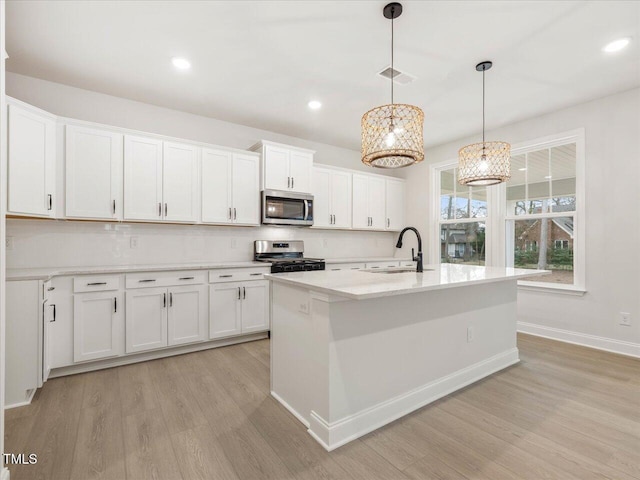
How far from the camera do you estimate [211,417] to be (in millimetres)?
2125

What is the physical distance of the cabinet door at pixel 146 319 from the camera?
304 centimetres

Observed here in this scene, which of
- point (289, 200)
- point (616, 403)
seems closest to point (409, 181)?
point (289, 200)

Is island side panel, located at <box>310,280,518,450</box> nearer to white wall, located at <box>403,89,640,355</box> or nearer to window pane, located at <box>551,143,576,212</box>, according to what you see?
white wall, located at <box>403,89,640,355</box>

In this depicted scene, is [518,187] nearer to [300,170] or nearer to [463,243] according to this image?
[463,243]

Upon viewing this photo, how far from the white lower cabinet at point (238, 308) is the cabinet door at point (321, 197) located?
1.46 metres

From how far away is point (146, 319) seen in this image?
312 centimetres

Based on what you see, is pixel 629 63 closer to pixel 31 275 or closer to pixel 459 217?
pixel 459 217

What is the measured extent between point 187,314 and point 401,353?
89.4 inches

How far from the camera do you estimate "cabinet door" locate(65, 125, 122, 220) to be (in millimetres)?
3012

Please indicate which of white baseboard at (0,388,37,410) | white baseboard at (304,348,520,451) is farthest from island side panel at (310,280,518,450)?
white baseboard at (0,388,37,410)

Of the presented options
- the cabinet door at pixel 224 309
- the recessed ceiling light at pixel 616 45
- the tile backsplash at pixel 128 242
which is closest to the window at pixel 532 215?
the recessed ceiling light at pixel 616 45

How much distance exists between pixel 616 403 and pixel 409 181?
413 cm

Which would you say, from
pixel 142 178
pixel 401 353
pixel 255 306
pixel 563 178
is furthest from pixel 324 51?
pixel 563 178

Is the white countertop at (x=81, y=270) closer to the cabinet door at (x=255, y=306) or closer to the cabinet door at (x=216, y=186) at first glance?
the cabinet door at (x=255, y=306)
